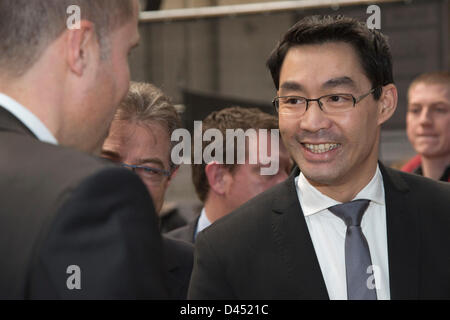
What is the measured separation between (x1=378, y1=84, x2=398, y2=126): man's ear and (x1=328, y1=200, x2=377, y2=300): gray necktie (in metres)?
0.33

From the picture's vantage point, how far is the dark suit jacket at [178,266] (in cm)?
197

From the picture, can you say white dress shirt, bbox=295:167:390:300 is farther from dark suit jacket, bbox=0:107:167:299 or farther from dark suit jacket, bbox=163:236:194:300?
dark suit jacket, bbox=0:107:167:299

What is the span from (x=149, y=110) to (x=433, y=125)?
2081 millimetres

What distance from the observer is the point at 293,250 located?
1.69m

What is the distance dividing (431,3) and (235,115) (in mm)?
2815

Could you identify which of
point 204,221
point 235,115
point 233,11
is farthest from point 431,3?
point 204,221

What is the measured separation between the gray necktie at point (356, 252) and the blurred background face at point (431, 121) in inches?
76.1

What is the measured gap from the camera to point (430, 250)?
169cm

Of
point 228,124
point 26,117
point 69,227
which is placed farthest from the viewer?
point 228,124

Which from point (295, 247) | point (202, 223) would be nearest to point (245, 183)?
point (202, 223)

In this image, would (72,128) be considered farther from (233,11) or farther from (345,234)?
(233,11)

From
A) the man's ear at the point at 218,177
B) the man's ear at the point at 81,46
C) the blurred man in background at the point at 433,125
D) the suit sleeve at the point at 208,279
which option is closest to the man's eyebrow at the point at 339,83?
the suit sleeve at the point at 208,279

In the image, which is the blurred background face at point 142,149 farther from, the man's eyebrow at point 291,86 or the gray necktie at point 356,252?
the gray necktie at point 356,252

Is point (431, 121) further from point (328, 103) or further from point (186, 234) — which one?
point (328, 103)
